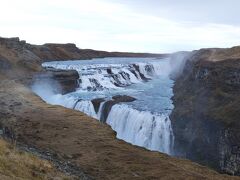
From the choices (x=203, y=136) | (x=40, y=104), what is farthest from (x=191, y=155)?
(x=40, y=104)

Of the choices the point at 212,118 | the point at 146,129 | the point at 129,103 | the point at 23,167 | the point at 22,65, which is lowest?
the point at 146,129

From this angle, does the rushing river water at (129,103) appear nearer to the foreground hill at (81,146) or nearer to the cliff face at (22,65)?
the cliff face at (22,65)

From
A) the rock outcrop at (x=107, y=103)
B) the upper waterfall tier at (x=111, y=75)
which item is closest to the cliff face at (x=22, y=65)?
the upper waterfall tier at (x=111, y=75)

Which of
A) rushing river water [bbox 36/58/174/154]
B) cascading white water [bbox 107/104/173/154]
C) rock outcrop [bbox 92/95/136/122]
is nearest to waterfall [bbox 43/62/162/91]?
rushing river water [bbox 36/58/174/154]

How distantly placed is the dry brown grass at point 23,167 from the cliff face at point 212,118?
16954 millimetres

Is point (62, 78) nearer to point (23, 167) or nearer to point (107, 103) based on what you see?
point (107, 103)

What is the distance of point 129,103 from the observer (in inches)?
2042

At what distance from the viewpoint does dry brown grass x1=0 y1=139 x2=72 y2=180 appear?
18859 mm

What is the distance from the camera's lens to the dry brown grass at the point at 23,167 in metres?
18.9

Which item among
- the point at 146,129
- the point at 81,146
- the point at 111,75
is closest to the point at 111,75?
the point at 111,75

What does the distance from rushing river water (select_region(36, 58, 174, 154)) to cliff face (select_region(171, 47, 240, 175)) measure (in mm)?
1575

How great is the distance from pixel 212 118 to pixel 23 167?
23513mm

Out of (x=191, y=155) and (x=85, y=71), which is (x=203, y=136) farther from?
(x=85, y=71)

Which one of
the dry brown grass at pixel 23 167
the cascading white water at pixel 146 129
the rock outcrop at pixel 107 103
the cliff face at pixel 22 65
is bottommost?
→ the cascading white water at pixel 146 129
